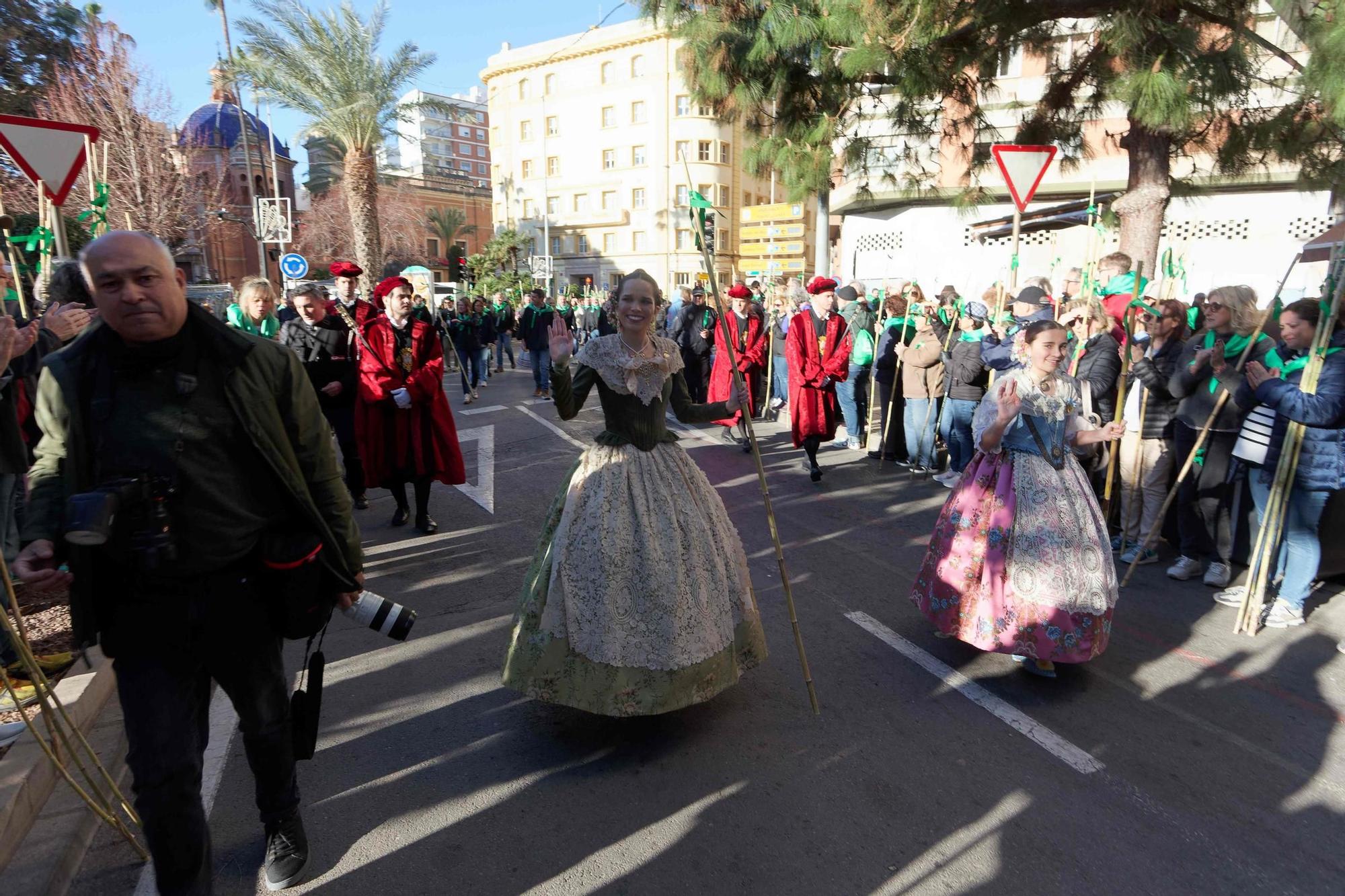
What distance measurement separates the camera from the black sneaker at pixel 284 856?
2.59m

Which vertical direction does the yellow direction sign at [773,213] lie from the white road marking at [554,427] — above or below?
above

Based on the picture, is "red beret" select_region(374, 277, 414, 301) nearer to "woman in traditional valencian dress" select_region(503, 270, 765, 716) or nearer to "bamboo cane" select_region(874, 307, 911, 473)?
"woman in traditional valencian dress" select_region(503, 270, 765, 716)

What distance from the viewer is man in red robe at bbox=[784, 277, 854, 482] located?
26.1 feet

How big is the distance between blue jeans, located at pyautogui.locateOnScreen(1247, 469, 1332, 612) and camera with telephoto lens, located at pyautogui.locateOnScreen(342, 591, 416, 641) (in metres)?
4.83

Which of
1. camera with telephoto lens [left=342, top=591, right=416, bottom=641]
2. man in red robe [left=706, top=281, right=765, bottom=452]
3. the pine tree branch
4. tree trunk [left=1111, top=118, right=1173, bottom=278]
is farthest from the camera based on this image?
man in red robe [left=706, top=281, right=765, bottom=452]

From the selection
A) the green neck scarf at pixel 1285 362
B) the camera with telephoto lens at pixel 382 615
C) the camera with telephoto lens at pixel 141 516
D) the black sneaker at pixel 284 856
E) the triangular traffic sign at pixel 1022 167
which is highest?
the triangular traffic sign at pixel 1022 167

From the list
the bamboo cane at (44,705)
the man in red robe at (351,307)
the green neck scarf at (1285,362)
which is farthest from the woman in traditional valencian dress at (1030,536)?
the man in red robe at (351,307)

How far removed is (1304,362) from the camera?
455 centimetres

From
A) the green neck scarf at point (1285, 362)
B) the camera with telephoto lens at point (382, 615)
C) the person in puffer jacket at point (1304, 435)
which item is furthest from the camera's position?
the green neck scarf at point (1285, 362)

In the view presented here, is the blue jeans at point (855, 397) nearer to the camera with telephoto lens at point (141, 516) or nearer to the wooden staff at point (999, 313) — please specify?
the wooden staff at point (999, 313)

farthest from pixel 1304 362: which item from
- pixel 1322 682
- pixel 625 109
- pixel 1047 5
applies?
pixel 625 109

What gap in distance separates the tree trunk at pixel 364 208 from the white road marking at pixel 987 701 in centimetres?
1873

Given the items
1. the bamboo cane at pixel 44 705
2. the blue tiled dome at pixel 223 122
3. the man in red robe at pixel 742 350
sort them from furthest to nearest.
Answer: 1. the blue tiled dome at pixel 223 122
2. the man in red robe at pixel 742 350
3. the bamboo cane at pixel 44 705

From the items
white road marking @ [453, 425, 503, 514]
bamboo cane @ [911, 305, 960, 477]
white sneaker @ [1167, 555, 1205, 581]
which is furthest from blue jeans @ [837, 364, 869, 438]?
white sneaker @ [1167, 555, 1205, 581]
